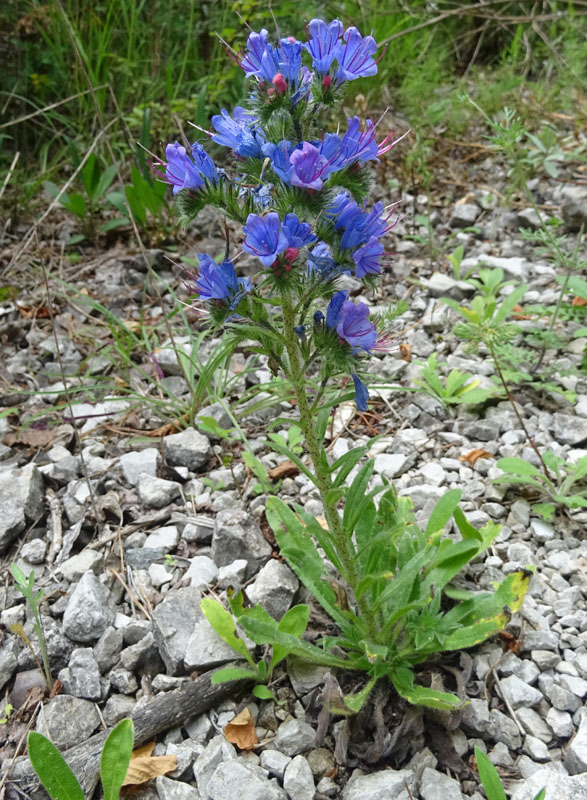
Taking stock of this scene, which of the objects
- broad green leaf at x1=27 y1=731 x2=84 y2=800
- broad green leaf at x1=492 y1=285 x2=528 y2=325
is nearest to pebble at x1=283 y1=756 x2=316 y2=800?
broad green leaf at x1=27 y1=731 x2=84 y2=800

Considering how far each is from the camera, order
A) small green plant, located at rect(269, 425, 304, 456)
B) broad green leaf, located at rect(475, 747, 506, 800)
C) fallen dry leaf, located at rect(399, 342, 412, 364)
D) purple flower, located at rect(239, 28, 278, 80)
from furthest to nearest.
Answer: fallen dry leaf, located at rect(399, 342, 412, 364) → small green plant, located at rect(269, 425, 304, 456) → broad green leaf, located at rect(475, 747, 506, 800) → purple flower, located at rect(239, 28, 278, 80)

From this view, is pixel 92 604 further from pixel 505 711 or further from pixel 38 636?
pixel 505 711

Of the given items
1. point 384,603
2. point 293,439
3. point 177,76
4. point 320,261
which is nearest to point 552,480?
point 384,603

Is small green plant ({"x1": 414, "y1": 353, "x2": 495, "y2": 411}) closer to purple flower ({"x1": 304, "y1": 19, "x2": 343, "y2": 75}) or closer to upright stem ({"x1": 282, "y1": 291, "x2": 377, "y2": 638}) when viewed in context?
upright stem ({"x1": 282, "y1": 291, "x2": 377, "y2": 638})

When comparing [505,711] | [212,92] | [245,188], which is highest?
[245,188]

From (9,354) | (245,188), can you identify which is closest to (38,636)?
(245,188)

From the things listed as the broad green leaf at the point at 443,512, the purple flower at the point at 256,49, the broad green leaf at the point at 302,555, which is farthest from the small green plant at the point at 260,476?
the purple flower at the point at 256,49
